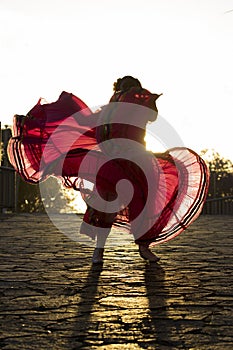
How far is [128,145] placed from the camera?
5.98 m

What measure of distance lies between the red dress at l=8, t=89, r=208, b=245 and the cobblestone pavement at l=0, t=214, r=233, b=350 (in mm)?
474

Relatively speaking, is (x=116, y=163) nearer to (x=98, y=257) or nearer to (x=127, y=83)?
(x=127, y=83)

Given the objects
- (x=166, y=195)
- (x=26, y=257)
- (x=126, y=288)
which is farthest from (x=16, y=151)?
(x=126, y=288)

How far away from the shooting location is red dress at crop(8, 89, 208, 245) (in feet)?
19.7

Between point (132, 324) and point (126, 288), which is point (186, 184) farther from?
point (132, 324)

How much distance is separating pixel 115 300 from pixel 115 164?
6.29 feet

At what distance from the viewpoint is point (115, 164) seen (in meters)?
6.02

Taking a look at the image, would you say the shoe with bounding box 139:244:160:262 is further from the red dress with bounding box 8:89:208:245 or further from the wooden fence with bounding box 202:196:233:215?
the wooden fence with bounding box 202:196:233:215

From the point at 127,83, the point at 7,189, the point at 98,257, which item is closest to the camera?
the point at 127,83

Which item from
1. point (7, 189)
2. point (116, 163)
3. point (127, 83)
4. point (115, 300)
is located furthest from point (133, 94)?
point (7, 189)

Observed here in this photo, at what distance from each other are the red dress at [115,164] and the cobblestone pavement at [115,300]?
474 millimetres

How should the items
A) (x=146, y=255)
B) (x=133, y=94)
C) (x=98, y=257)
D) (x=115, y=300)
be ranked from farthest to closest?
(x=146, y=255)
(x=98, y=257)
(x=133, y=94)
(x=115, y=300)

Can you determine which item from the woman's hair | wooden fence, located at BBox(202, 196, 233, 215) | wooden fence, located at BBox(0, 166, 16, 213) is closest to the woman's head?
the woman's hair

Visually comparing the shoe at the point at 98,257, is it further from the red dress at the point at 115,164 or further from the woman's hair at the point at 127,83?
the woman's hair at the point at 127,83
